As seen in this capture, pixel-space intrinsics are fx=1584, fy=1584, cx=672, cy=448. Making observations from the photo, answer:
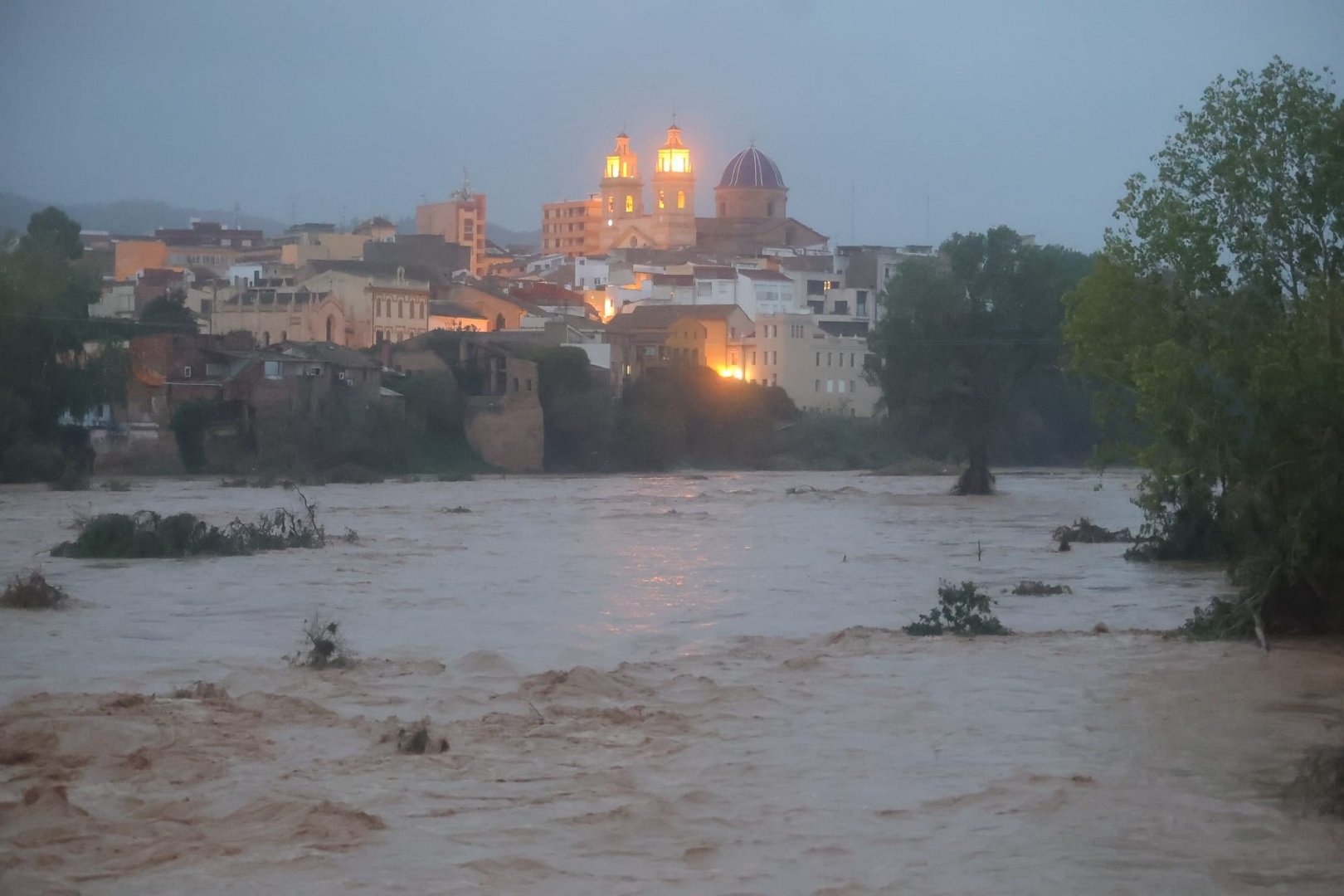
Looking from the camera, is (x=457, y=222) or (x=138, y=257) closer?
(x=138, y=257)

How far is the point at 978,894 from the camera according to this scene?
26.3 feet

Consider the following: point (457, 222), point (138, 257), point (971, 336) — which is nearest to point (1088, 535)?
point (971, 336)

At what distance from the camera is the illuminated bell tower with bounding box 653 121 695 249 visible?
4879 inches

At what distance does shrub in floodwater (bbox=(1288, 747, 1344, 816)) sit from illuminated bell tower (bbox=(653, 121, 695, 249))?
111561 millimetres

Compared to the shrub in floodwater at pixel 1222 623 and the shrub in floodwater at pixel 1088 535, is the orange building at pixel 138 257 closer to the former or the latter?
the shrub in floodwater at pixel 1088 535

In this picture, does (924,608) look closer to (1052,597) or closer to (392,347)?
(1052,597)

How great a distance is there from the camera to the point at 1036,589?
21.0 m

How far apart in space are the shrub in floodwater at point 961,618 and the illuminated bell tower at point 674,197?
104m

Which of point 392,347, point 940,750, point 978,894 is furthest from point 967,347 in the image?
point 978,894

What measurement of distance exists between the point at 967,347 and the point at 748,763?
126ft

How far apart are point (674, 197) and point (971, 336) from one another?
83.9 m

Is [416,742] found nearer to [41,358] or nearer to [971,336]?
[41,358]

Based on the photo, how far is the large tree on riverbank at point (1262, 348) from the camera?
48.5 ft

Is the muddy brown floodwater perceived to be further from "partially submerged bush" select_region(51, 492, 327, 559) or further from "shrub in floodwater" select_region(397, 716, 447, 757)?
"partially submerged bush" select_region(51, 492, 327, 559)
